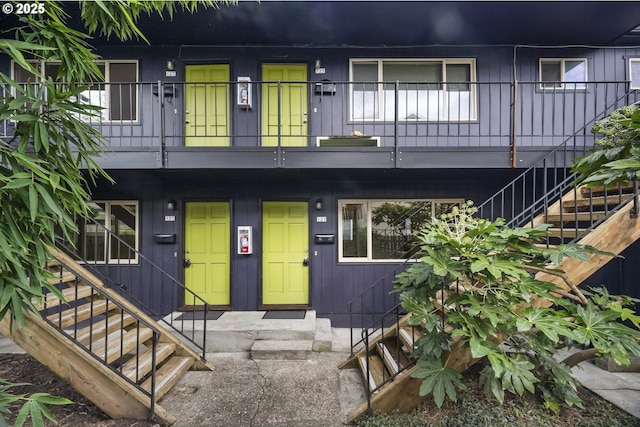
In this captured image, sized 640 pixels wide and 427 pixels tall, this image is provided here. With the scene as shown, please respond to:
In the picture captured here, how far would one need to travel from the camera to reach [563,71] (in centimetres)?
495

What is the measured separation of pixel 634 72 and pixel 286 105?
6.12 metres

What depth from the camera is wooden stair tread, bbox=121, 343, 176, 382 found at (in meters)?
2.74

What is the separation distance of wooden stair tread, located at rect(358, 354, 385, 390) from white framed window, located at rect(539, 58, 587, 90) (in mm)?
5303

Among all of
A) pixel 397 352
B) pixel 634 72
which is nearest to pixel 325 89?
pixel 397 352

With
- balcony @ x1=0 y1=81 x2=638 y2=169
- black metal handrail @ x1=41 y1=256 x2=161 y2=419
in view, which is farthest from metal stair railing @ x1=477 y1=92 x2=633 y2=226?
black metal handrail @ x1=41 y1=256 x2=161 y2=419

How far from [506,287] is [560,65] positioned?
198 inches

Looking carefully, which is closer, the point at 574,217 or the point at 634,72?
the point at 574,217

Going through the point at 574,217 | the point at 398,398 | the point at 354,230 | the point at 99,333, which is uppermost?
the point at 574,217

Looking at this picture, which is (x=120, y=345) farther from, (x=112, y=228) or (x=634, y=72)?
(x=634, y=72)

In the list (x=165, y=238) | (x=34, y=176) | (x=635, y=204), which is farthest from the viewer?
(x=165, y=238)

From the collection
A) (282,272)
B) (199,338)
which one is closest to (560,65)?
(282,272)

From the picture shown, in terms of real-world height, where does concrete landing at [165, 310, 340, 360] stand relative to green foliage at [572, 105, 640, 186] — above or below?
below

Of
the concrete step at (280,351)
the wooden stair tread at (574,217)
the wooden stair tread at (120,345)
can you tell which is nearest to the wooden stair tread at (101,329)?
the wooden stair tread at (120,345)

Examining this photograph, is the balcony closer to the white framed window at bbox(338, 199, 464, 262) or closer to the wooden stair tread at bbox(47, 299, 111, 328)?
the white framed window at bbox(338, 199, 464, 262)
